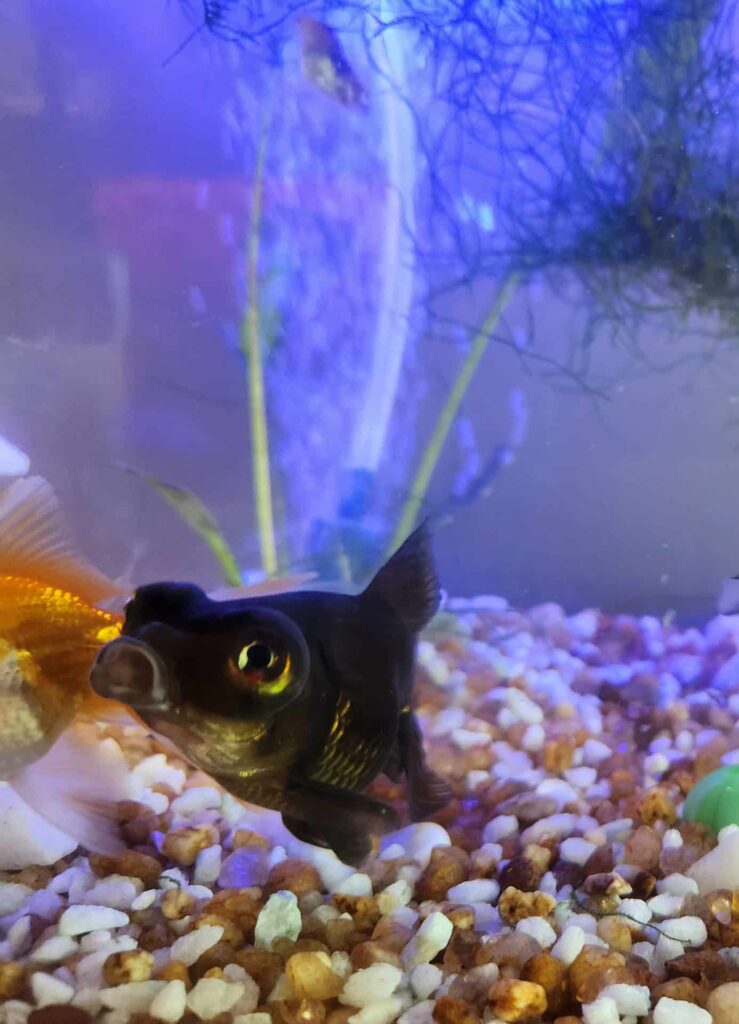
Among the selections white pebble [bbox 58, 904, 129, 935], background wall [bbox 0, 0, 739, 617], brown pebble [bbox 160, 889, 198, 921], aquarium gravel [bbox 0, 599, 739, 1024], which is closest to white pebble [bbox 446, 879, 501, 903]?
aquarium gravel [bbox 0, 599, 739, 1024]

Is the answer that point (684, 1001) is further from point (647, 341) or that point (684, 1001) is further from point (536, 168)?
point (536, 168)

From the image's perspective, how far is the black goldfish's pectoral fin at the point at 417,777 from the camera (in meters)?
1.17

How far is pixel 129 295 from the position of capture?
1.92 m

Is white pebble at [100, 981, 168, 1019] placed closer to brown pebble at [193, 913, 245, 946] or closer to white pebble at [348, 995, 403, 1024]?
brown pebble at [193, 913, 245, 946]

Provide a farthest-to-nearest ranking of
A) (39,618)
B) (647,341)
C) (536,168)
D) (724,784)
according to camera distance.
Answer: (647,341)
(536,168)
(724,784)
(39,618)

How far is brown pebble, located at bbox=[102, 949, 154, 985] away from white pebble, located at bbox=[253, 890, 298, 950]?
0.56 ft

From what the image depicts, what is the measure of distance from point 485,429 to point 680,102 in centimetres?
99

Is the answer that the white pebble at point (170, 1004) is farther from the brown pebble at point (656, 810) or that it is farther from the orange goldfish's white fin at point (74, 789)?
the brown pebble at point (656, 810)

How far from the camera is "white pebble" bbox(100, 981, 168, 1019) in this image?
111cm

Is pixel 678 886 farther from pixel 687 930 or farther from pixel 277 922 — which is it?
pixel 277 922

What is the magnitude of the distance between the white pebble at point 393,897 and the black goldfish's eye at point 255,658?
2.41ft

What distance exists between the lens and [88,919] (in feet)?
4.22

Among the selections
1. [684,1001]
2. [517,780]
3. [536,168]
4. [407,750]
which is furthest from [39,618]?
[536,168]

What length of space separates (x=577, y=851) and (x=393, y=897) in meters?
0.41
